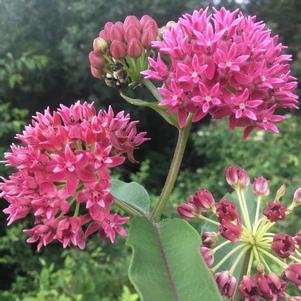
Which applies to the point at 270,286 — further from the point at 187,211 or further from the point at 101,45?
the point at 101,45

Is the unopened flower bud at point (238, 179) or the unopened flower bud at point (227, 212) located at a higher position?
the unopened flower bud at point (227, 212)

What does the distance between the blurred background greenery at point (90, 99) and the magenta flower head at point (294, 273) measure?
5.75 feet

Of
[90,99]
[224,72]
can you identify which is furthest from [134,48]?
[90,99]

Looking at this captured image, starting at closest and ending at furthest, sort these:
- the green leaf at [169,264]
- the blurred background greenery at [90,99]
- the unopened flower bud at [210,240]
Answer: the green leaf at [169,264], the unopened flower bud at [210,240], the blurred background greenery at [90,99]

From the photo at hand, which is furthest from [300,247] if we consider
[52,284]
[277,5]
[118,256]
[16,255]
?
[277,5]

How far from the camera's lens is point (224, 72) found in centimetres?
69

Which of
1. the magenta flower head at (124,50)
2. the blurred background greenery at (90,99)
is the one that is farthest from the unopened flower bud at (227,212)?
the blurred background greenery at (90,99)

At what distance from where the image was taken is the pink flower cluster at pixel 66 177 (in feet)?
2.19

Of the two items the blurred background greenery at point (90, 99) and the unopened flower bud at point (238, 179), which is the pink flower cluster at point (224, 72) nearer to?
the unopened flower bud at point (238, 179)

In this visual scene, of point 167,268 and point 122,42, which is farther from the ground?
point 122,42

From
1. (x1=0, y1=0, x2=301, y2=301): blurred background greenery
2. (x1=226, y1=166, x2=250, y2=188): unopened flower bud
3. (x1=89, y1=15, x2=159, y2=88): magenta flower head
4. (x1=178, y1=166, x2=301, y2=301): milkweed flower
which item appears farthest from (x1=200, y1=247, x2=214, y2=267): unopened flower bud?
(x1=0, y1=0, x2=301, y2=301): blurred background greenery

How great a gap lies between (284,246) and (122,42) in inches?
12.9

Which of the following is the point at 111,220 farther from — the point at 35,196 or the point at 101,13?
the point at 101,13

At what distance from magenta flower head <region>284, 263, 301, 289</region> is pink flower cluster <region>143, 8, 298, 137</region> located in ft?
0.53
